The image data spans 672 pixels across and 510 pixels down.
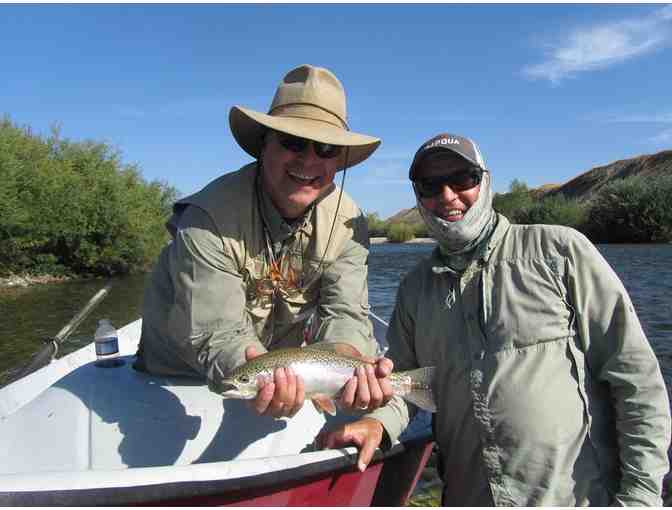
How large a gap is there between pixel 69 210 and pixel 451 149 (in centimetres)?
3560

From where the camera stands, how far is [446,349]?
283 cm

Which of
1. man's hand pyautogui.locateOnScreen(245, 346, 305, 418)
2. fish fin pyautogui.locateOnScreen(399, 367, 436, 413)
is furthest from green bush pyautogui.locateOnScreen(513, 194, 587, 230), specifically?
man's hand pyautogui.locateOnScreen(245, 346, 305, 418)

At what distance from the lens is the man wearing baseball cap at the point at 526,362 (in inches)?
97.0

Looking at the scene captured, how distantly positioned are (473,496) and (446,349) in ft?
2.28

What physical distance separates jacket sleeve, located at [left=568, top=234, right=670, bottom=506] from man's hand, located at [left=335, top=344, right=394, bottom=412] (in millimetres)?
919

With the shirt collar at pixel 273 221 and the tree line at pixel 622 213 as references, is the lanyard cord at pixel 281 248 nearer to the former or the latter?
the shirt collar at pixel 273 221

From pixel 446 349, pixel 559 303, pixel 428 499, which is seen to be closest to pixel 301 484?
pixel 446 349

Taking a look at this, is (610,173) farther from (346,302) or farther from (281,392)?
(281,392)

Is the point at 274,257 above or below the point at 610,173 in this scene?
below

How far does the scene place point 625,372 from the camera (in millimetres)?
2463

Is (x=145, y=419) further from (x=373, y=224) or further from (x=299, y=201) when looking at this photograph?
(x=373, y=224)

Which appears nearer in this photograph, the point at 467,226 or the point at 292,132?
the point at 467,226

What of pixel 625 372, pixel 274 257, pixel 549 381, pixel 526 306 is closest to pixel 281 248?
pixel 274 257

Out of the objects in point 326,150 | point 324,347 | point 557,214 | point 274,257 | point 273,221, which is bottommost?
point 324,347
